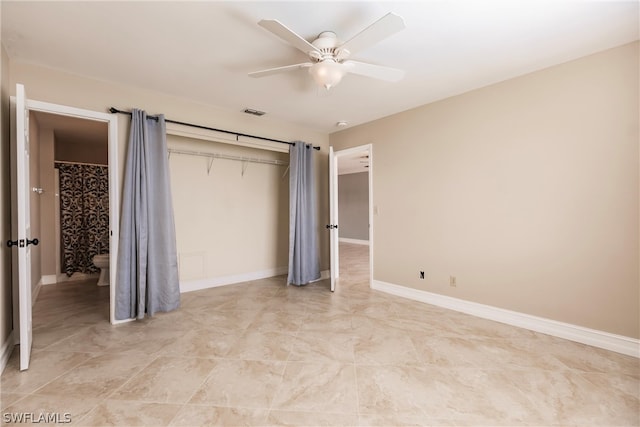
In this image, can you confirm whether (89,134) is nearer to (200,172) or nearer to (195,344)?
(200,172)

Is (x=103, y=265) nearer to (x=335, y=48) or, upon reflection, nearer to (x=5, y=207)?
(x=5, y=207)

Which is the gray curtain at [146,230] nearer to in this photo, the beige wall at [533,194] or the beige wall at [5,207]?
the beige wall at [5,207]

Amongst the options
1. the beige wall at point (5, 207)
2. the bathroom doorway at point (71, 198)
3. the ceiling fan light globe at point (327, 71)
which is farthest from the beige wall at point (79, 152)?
the ceiling fan light globe at point (327, 71)

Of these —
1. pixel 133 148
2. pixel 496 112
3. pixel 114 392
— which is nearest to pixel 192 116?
pixel 133 148

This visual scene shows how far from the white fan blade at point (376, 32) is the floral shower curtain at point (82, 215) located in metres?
5.28

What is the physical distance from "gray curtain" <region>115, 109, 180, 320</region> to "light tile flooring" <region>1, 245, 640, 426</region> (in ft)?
0.81

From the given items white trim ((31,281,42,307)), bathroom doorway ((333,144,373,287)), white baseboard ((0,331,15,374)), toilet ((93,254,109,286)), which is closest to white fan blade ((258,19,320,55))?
white baseboard ((0,331,15,374))

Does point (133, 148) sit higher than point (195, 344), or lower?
higher

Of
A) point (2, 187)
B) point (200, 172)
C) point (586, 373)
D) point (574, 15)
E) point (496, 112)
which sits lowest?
point (586, 373)

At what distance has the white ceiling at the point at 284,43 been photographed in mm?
1903

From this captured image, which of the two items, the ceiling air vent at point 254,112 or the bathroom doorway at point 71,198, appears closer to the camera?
the ceiling air vent at point 254,112

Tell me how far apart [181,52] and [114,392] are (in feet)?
8.35

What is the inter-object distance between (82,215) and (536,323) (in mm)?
6694

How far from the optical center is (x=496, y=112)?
3039 millimetres
